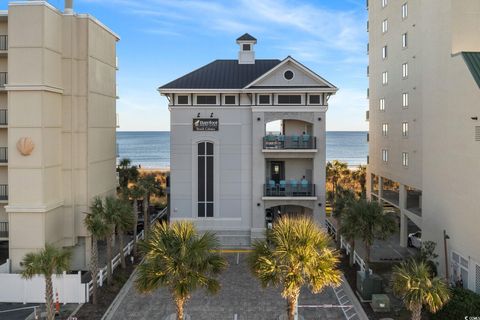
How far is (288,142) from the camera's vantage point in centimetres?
3086

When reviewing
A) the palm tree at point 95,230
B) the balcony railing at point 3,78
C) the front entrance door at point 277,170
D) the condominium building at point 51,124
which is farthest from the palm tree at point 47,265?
the front entrance door at point 277,170

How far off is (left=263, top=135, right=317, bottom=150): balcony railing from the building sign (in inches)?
145

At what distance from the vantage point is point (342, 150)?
184m

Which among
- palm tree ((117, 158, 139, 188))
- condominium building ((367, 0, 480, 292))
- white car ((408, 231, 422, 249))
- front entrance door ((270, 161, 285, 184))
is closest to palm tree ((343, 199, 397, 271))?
condominium building ((367, 0, 480, 292))

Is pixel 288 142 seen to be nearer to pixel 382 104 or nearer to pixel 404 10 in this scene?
pixel 382 104

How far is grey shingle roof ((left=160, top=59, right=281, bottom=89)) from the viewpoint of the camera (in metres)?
31.1

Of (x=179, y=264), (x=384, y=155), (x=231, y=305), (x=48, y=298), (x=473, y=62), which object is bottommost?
(x=231, y=305)

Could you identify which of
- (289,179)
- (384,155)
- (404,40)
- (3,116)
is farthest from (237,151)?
(3,116)

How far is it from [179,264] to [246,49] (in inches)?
917

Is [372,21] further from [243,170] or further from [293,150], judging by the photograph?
[243,170]

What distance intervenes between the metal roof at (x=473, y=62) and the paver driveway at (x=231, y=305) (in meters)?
12.2

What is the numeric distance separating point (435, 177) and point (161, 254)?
16.6m

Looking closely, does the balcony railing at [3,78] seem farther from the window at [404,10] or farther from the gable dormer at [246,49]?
the window at [404,10]

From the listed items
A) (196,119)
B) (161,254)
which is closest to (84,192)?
(196,119)
